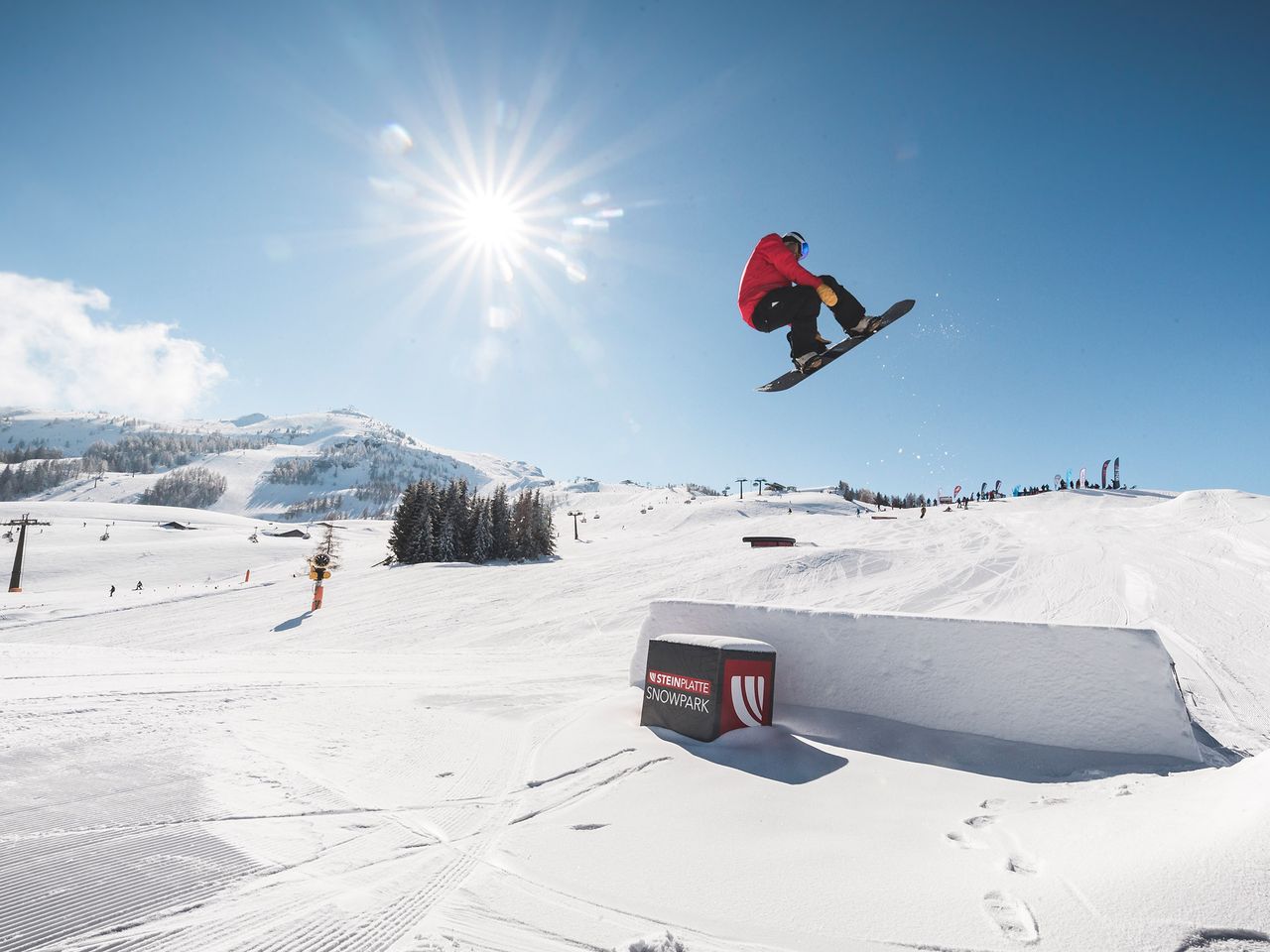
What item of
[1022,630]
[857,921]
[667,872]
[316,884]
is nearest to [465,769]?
[316,884]

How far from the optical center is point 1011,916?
2.14 metres

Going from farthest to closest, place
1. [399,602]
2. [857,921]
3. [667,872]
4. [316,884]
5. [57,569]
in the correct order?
[57,569] → [399,602] → [667,872] → [316,884] → [857,921]

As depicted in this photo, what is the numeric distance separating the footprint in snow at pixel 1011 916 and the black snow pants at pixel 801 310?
14.6ft

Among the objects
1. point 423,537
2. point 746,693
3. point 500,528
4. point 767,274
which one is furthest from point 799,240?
point 500,528

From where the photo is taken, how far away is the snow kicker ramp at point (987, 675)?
164 inches

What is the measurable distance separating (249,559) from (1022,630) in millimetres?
48620

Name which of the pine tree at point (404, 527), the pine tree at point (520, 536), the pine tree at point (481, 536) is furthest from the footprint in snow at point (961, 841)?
the pine tree at point (520, 536)

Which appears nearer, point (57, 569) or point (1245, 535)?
point (1245, 535)

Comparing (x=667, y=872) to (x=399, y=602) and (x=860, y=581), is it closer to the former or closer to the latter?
Result: (x=860, y=581)

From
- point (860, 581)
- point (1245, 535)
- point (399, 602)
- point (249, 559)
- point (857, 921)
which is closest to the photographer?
point (857, 921)

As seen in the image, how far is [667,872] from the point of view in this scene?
103 inches

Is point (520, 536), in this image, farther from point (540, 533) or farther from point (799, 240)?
point (799, 240)

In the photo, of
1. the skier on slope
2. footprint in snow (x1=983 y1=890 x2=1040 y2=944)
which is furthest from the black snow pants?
footprint in snow (x1=983 y1=890 x2=1040 y2=944)

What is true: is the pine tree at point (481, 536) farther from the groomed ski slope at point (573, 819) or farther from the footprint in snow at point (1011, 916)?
the footprint in snow at point (1011, 916)
